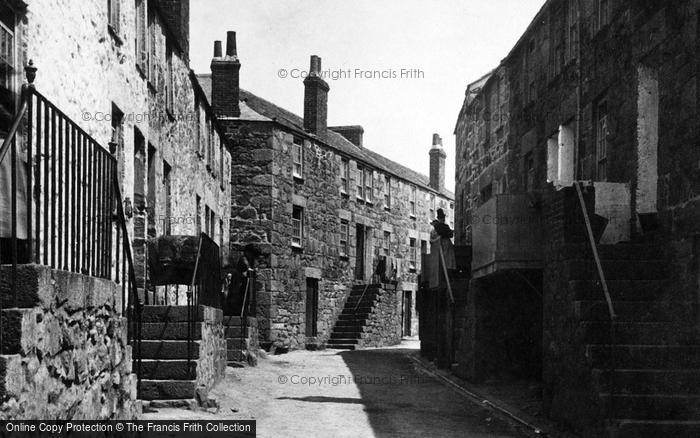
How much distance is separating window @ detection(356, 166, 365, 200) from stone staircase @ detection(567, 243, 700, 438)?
24037mm

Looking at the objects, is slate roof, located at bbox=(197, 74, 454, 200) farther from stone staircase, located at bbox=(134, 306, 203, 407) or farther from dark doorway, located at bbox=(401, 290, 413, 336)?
stone staircase, located at bbox=(134, 306, 203, 407)

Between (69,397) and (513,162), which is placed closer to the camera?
(69,397)

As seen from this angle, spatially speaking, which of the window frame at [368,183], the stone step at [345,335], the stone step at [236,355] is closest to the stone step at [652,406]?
the stone step at [236,355]

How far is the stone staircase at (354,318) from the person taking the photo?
31.9 metres

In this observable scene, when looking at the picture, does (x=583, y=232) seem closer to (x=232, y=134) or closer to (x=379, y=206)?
(x=232, y=134)

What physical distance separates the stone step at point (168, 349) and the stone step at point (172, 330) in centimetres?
20

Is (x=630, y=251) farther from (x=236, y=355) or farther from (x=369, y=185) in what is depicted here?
(x=369, y=185)

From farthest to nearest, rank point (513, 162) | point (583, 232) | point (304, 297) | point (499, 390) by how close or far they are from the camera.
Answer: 1. point (304, 297)
2. point (513, 162)
3. point (499, 390)
4. point (583, 232)

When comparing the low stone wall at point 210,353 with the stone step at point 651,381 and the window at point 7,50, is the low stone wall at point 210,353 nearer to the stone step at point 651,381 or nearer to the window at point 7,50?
the window at point 7,50

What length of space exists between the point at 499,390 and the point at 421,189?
2655 centimetres

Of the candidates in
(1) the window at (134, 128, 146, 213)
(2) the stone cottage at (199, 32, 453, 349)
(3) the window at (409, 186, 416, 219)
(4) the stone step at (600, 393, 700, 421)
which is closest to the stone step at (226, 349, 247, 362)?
(1) the window at (134, 128, 146, 213)

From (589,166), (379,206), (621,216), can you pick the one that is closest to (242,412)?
(621,216)

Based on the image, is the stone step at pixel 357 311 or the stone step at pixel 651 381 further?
the stone step at pixel 357 311

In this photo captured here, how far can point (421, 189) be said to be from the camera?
42438 millimetres
